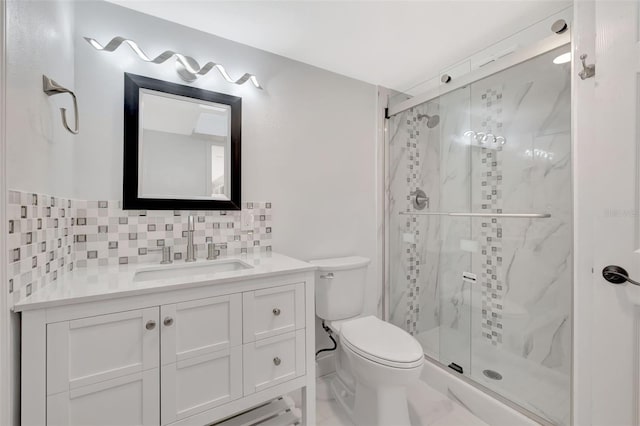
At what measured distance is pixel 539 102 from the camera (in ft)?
5.23

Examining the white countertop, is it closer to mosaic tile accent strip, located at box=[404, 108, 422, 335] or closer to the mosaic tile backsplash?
the mosaic tile backsplash

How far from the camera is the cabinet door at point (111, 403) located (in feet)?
2.77

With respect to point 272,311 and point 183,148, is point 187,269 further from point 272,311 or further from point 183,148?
point 183,148

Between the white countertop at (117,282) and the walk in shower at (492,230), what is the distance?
1195 millimetres

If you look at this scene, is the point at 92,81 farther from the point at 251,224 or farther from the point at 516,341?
the point at 516,341

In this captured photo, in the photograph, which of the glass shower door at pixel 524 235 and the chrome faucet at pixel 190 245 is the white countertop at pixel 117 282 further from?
the glass shower door at pixel 524 235

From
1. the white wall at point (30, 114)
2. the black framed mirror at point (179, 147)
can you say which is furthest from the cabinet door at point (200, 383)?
the black framed mirror at point (179, 147)

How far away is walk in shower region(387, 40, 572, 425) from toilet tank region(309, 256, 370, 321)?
0.54 metres

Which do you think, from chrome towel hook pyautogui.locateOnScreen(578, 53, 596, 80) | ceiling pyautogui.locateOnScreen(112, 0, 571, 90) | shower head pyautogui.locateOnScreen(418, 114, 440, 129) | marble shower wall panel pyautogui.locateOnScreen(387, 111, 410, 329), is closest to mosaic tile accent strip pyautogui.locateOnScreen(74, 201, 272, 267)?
ceiling pyautogui.locateOnScreen(112, 0, 571, 90)

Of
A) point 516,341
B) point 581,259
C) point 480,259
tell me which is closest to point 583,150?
point 581,259

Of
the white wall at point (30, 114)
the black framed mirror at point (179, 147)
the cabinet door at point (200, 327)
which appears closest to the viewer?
the white wall at point (30, 114)

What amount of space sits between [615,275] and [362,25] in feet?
5.35

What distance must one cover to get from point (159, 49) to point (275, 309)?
1.48 meters

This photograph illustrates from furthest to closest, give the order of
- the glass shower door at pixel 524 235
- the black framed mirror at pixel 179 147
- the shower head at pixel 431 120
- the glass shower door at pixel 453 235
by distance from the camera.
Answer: the shower head at pixel 431 120, the glass shower door at pixel 453 235, the glass shower door at pixel 524 235, the black framed mirror at pixel 179 147
